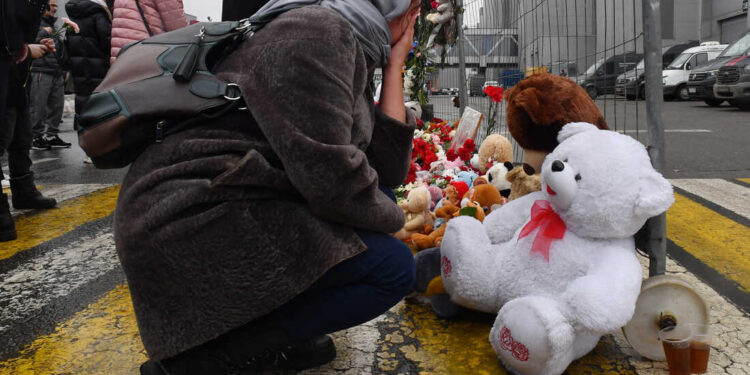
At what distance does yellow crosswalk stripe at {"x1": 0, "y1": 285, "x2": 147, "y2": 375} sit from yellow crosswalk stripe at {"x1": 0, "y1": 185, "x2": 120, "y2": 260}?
1.29m

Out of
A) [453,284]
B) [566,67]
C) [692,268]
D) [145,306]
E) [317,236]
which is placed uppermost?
[566,67]

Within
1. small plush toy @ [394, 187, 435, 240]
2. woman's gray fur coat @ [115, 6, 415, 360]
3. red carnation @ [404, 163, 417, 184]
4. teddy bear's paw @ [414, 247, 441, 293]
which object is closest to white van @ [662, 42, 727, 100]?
red carnation @ [404, 163, 417, 184]

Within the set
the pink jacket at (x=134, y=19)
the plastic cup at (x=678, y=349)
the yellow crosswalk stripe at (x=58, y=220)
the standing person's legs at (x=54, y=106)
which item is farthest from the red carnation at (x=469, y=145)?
the standing person's legs at (x=54, y=106)

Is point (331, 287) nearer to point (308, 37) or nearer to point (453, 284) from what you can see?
point (453, 284)

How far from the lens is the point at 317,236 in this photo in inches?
63.9

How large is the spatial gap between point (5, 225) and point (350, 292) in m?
2.96

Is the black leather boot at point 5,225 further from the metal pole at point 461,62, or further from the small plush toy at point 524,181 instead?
the metal pole at point 461,62

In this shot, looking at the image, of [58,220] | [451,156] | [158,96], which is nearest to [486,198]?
[451,156]

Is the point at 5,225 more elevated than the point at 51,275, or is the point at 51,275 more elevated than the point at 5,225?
the point at 5,225

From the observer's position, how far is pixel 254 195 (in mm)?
1581

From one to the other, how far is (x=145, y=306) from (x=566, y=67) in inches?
95.1

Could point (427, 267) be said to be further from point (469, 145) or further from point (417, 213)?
point (469, 145)

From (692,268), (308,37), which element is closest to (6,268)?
(308,37)

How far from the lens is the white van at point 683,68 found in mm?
17375
